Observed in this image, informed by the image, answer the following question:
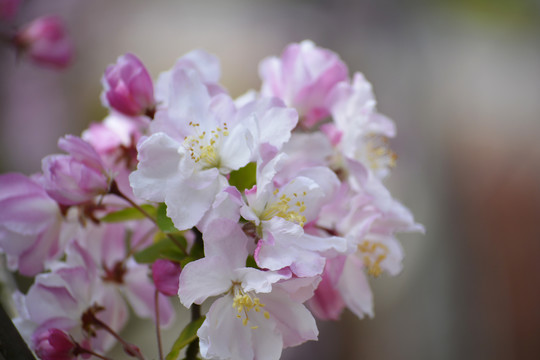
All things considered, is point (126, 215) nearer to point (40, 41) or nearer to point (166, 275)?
point (166, 275)

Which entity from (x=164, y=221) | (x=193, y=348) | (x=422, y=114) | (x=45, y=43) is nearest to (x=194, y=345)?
(x=193, y=348)

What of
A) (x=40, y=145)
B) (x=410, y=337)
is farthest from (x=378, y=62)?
(x=40, y=145)

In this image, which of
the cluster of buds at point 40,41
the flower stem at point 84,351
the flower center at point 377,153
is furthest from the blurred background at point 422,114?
the flower stem at point 84,351

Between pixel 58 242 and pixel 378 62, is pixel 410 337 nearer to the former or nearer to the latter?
pixel 378 62

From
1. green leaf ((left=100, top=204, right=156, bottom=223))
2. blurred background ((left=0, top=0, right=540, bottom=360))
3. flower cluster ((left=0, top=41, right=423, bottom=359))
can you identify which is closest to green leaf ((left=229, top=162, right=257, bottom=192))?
flower cluster ((left=0, top=41, right=423, bottom=359))

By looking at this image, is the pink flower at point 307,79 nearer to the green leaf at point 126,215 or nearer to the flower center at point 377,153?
the flower center at point 377,153

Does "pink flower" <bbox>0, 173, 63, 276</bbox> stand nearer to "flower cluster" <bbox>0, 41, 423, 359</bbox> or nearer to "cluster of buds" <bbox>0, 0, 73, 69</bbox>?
"flower cluster" <bbox>0, 41, 423, 359</bbox>
